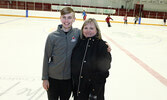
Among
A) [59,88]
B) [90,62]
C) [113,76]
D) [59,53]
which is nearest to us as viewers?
[90,62]

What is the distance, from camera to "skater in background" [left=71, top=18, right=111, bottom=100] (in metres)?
1.39

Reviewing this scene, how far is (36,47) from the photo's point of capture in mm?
4910

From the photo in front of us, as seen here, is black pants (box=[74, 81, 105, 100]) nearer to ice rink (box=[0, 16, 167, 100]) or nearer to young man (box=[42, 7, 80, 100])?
young man (box=[42, 7, 80, 100])

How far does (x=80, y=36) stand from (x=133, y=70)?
240cm

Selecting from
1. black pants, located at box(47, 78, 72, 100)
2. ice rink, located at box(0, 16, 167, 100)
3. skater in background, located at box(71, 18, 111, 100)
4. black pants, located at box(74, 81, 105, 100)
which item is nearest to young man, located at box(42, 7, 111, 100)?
black pants, located at box(47, 78, 72, 100)

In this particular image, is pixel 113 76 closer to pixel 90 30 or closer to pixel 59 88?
pixel 59 88

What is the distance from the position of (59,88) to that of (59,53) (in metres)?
0.40

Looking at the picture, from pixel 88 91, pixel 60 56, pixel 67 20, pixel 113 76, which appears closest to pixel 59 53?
pixel 60 56

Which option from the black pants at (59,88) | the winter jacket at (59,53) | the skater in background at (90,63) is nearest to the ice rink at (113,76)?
the black pants at (59,88)

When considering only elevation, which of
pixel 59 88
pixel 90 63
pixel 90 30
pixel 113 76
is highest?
pixel 90 30

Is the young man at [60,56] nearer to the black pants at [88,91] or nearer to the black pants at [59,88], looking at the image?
the black pants at [59,88]

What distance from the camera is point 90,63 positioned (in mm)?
1397

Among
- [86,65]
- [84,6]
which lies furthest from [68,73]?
[84,6]

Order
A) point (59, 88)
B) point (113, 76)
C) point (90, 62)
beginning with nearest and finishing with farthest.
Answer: point (90, 62) < point (59, 88) < point (113, 76)
